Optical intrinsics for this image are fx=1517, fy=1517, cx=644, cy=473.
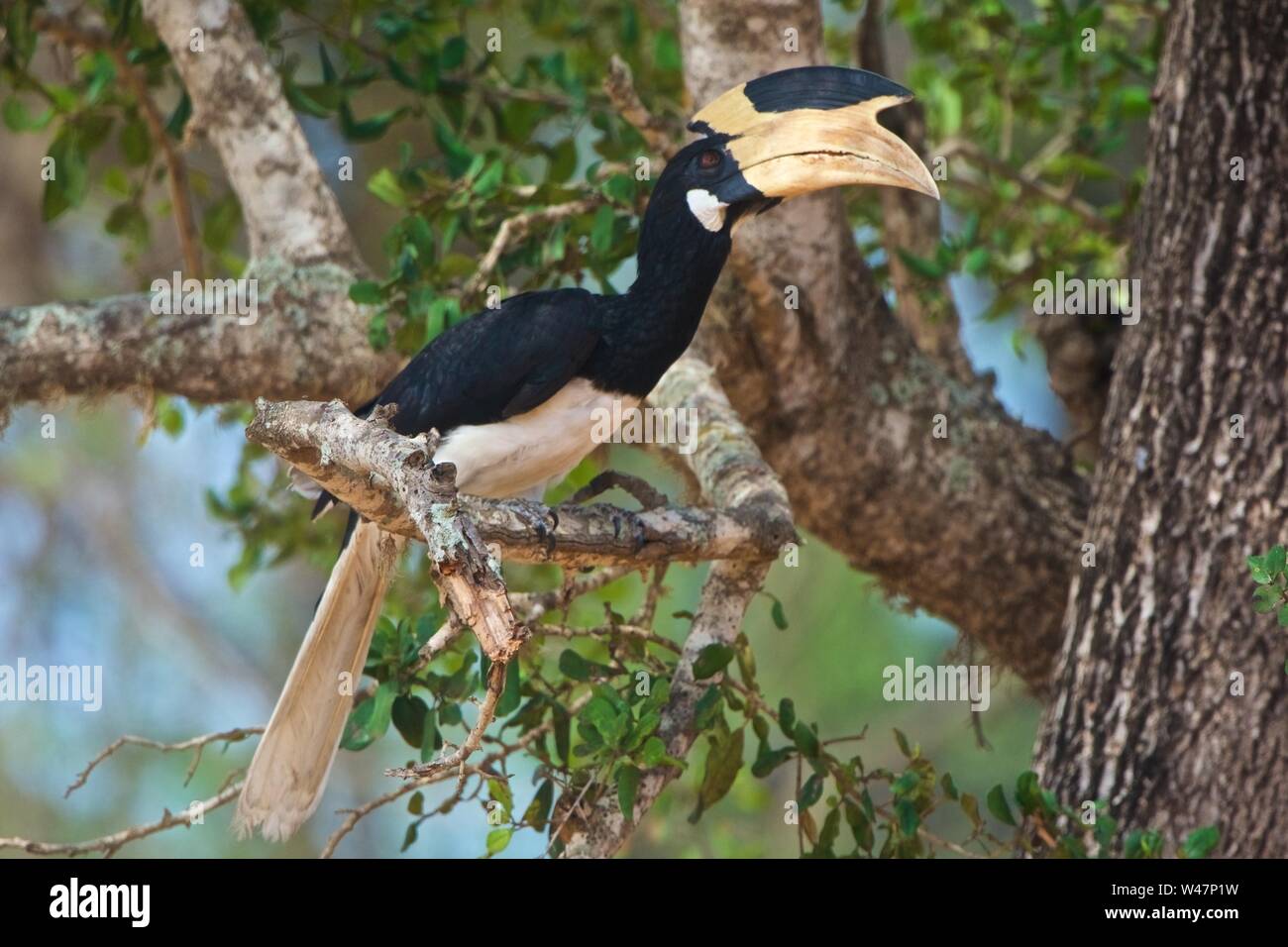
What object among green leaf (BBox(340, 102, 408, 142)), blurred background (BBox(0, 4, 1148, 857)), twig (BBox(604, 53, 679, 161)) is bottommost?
blurred background (BBox(0, 4, 1148, 857))

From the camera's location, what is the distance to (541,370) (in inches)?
120

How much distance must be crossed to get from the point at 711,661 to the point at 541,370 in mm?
720

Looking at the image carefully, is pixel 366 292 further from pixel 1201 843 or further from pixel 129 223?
pixel 1201 843

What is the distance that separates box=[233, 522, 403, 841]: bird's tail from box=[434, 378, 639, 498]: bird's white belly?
0.80 feet

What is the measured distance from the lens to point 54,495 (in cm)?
816

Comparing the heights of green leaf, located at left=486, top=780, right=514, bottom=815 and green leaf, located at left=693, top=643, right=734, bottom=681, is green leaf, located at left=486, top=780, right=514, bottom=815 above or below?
below

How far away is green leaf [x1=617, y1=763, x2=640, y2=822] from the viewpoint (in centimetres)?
251

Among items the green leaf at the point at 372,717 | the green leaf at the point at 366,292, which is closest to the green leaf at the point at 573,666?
the green leaf at the point at 372,717

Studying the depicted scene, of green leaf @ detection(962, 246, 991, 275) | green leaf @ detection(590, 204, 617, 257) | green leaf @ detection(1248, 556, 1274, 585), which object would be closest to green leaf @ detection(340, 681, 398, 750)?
green leaf @ detection(590, 204, 617, 257)

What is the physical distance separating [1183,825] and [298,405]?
6.67 ft

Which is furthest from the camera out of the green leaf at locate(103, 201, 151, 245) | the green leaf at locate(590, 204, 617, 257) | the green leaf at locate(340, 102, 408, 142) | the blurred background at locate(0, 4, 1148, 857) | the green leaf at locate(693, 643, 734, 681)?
the blurred background at locate(0, 4, 1148, 857)

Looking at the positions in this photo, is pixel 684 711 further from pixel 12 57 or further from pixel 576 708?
pixel 12 57

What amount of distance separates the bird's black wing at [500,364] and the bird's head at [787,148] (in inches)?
13.1

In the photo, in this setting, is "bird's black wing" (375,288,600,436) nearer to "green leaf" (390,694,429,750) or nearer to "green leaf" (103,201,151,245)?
"green leaf" (390,694,429,750)
